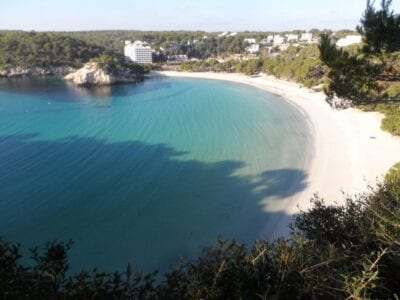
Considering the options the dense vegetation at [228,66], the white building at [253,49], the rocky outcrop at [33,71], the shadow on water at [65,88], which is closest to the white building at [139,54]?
the dense vegetation at [228,66]

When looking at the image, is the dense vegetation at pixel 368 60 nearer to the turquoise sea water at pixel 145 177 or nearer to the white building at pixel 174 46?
the turquoise sea water at pixel 145 177

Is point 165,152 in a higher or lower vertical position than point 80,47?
lower

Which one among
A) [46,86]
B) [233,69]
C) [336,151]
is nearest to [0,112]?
[46,86]

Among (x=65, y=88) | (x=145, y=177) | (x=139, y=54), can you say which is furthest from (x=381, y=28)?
(x=139, y=54)

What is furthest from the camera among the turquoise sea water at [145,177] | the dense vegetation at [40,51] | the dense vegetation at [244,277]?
the dense vegetation at [40,51]

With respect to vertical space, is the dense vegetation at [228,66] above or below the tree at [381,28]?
below

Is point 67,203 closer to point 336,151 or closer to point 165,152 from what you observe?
point 165,152

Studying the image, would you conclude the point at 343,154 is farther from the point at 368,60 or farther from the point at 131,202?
the point at 368,60

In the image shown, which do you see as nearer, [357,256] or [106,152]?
[357,256]
